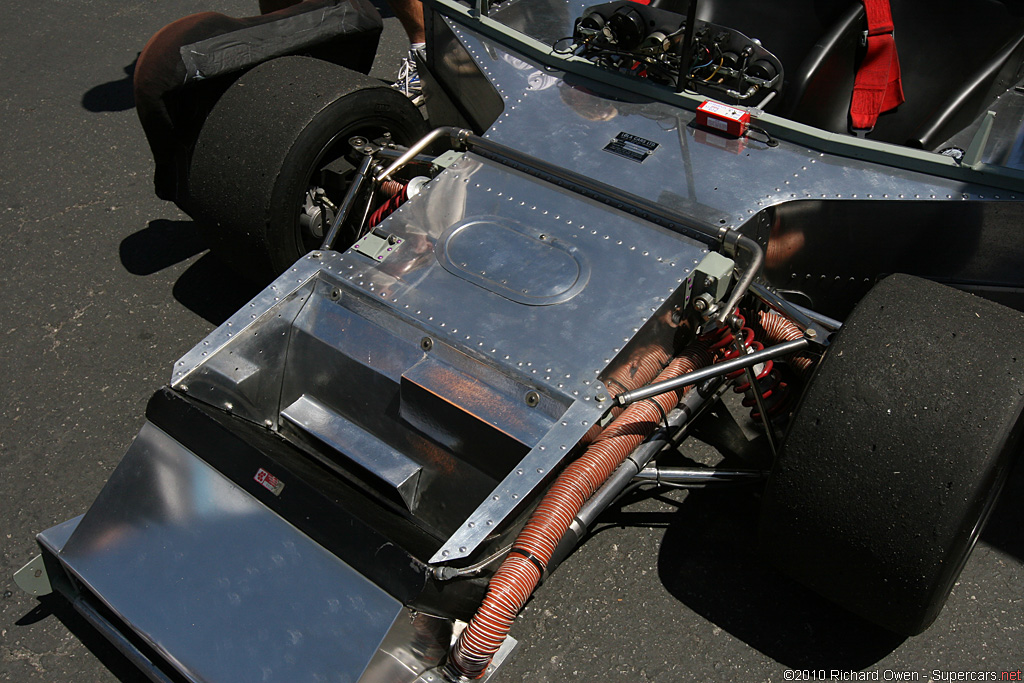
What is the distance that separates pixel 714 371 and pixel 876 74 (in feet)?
5.12

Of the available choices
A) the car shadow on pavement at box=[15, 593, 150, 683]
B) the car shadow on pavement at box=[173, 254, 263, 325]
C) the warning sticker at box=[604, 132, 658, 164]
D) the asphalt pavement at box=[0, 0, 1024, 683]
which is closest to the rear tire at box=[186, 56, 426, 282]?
the car shadow on pavement at box=[173, 254, 263, 325]

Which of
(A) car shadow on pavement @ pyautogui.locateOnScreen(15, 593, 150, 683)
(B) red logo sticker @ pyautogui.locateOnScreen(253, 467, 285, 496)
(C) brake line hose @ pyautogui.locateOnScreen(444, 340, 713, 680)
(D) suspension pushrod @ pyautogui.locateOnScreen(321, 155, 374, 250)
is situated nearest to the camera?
(C) brake line hose @ pyautogui.locateOnScreen(444, 340, 713, 680)

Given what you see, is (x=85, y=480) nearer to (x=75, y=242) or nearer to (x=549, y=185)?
(x=75, y=242)

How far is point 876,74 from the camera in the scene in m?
3.08

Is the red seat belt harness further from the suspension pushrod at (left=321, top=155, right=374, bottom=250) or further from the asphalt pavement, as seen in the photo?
the suspension pushrod at (left=321, top=155, right=374, bottom=250)

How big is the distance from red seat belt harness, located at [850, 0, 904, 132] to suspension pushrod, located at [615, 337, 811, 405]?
1.21m

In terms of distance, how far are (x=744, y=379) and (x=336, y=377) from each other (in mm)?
1269

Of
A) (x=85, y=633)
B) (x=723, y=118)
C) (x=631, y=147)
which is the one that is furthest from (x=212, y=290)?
(x=723, y=118)

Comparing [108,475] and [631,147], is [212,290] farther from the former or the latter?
[631,147]

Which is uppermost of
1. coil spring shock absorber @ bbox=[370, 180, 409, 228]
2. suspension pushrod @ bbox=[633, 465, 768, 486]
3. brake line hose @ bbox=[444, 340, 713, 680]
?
coil spring shock absorber @ bbox=[370, 180, 409, 228]

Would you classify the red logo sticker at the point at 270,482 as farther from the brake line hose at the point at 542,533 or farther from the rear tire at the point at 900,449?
the rear tire at the point at 900,449

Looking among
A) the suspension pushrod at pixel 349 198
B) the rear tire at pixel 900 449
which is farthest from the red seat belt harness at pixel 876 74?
the suspension pushrod at pixel 349 198

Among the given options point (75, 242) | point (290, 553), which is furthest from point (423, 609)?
point (75, 242)

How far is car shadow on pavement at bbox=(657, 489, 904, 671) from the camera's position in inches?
92.4
